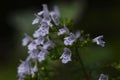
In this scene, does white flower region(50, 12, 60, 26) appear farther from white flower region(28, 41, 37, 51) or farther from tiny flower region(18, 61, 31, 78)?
tiny flower region(18, 61, 31, 78)

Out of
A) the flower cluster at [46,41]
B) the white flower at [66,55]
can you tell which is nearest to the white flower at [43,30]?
the flower cluster at [46,41]

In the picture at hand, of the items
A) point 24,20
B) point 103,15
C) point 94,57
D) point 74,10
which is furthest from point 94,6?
point 94,57

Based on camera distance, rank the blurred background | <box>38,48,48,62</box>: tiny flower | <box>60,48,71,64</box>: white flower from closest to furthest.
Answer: <box>60,48,71,64</box>: white flower → <box>38,48,48,62</box>: tiny flower → the blurred background

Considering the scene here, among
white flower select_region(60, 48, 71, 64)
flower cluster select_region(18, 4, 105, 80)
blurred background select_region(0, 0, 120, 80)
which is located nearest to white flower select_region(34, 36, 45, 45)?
flower cluster select_region(18, 4, 105, 80)

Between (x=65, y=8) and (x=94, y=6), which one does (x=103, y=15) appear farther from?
(x=65, y=8)

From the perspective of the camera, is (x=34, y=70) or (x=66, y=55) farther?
(x=34, y=70)

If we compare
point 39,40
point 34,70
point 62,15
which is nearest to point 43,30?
point 39,40

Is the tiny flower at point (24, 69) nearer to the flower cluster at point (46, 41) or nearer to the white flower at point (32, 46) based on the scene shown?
the flower cluster at point (46, 41)

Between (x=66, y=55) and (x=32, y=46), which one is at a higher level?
(x=32, y=46)

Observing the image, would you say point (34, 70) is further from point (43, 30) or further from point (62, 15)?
point (62, 15)

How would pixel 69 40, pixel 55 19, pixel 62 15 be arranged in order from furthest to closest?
pixel 62 15
pixel 55 19
pixel 69 40

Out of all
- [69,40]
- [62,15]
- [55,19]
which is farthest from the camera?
[62,15]
